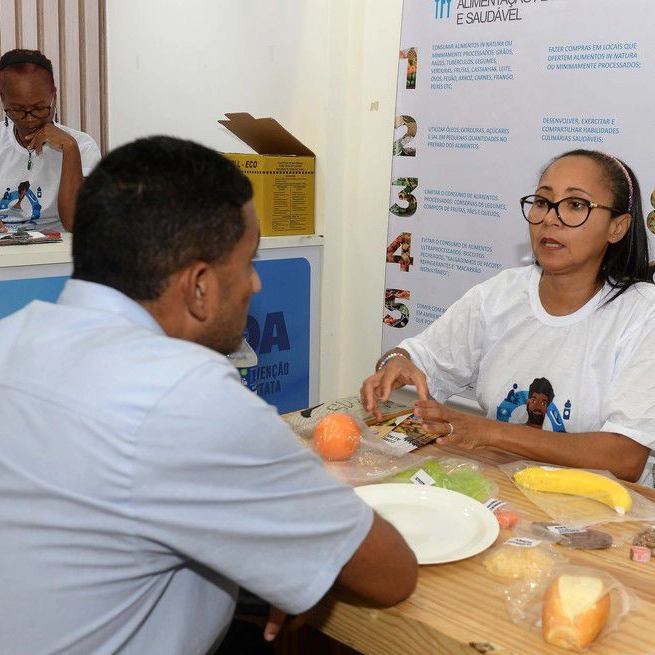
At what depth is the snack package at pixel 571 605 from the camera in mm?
1043

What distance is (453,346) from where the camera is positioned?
7.28 ft

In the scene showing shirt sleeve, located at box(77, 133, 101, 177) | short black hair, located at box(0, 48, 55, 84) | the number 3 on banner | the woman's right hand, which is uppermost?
short black hair, located at box(0, 48, 55, 84)

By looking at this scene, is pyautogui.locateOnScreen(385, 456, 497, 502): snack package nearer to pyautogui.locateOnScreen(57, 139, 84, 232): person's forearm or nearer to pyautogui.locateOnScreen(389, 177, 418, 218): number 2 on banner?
pyautogui.locateOnScreen(389, 177, 418, 218): number 2 on banner

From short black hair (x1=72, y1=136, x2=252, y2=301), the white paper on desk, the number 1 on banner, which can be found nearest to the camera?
short black hair (x1=72, y1=136, x2=252, y2=301)

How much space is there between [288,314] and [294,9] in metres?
1.32

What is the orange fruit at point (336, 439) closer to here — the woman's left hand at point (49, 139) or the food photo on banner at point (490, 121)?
the food photo on banner at point (490, 121)

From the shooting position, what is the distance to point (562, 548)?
1.32 meters

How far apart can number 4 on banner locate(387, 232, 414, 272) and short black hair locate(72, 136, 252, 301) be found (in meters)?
2.25

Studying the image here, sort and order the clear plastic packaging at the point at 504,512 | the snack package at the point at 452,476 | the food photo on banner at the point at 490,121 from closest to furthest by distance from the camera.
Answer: the clear plastic packaging at the point at 504,512, the snack package at the point at 452,476, the food photo on banner at the point at 490,121

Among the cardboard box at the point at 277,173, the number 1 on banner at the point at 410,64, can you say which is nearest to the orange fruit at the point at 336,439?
the cardboard box at the point at 277,173

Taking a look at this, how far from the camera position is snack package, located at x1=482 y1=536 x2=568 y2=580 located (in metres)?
1.22

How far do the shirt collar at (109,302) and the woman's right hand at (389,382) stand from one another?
0.98 meters

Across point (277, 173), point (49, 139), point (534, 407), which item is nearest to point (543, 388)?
point (534, 407)

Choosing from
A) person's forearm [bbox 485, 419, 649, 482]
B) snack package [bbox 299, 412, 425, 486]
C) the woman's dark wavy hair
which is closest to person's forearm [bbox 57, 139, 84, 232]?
snack package [bbox 299, 412, 425, 486]
